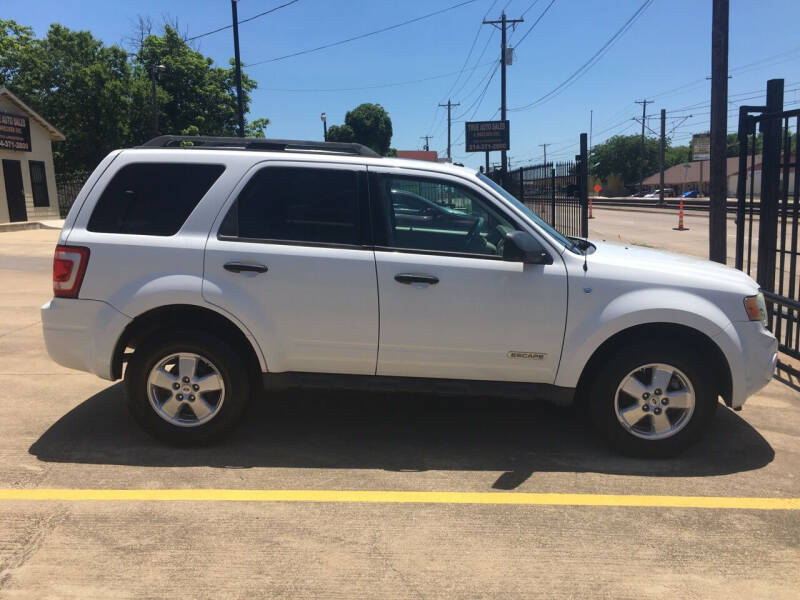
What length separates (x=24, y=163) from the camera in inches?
1042

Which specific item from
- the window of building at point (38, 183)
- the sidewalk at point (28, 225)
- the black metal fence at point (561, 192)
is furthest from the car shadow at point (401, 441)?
the window of building at point (38, 183)

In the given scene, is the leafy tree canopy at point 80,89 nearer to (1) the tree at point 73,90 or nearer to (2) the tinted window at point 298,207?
(1) the tree at point 73,90

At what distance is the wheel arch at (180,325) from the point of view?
425 cm

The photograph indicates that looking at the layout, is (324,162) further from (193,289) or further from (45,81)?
(45,81)

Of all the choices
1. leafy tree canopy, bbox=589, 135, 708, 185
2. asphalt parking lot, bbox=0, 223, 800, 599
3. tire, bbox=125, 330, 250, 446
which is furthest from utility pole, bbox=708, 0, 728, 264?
leafy tree canopy, bbox=589, 135, 708, 185

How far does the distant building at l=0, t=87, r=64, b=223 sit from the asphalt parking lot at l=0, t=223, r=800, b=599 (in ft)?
78.1

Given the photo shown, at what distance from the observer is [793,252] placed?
19.8ft

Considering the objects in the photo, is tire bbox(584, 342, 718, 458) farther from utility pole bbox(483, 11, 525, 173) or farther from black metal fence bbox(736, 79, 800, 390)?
utility pole bbox(483, 11, 525, 173)

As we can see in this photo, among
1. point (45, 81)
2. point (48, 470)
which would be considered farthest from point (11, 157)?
point (48, 470)

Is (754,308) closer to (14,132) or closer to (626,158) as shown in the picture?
(14,132)

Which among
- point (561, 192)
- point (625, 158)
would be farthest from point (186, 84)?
point (625, 158)

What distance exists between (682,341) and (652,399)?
0.42m

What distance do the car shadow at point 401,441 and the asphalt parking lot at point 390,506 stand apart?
0.02m

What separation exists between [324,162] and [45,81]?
38118 mm
